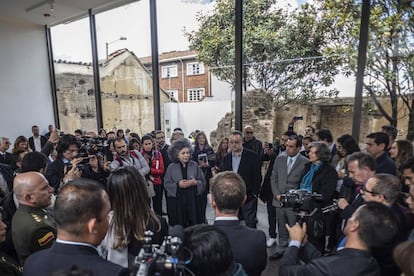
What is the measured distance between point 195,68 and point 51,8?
3.51 metres

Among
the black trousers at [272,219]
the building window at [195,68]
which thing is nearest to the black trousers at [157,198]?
the black trousers at [272,219]

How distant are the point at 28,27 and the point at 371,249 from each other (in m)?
8.39

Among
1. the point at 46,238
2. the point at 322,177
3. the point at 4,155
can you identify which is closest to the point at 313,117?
the point at 322,177

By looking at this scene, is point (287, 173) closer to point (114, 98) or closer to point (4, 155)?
point (4, 155)

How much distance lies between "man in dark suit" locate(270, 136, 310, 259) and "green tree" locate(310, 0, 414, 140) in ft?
4.69

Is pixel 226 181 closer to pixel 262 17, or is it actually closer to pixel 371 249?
pixel 371 249

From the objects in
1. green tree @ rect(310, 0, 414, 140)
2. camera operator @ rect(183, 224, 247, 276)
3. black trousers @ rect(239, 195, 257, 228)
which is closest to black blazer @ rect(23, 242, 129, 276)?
camera operator @ rect(183, 224, 247, 276)

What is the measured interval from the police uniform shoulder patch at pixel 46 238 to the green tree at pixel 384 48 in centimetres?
352

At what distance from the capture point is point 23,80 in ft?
22.1

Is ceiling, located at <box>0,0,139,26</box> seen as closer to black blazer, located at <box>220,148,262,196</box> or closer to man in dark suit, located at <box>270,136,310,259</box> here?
black blazer, located at <box>220,148,262,196</box>

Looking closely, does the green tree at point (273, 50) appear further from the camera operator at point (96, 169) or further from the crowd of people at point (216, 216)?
the camera operator at point (96, 169)

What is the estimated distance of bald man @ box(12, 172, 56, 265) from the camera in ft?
4.34

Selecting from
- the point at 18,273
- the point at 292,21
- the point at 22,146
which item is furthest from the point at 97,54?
the point at 18,273

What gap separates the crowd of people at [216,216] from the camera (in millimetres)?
962
